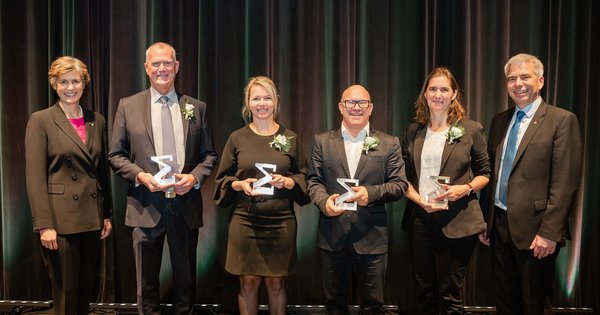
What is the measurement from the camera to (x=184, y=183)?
3.22 meters

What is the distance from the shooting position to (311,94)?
4.38 metres

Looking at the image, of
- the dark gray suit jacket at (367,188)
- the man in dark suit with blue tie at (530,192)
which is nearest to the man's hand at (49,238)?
the dark gray suit jacket at (367,188)

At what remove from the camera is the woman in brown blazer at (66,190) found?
3.10m

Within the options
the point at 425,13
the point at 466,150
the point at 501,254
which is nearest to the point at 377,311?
the point at 501,254

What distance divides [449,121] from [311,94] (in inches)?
54.4

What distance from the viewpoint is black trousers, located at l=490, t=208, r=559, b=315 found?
299 cm

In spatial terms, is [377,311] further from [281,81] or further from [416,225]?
[281,81]

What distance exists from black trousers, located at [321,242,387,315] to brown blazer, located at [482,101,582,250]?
2.96 feet

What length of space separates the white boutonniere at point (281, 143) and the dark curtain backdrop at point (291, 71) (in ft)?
3.39

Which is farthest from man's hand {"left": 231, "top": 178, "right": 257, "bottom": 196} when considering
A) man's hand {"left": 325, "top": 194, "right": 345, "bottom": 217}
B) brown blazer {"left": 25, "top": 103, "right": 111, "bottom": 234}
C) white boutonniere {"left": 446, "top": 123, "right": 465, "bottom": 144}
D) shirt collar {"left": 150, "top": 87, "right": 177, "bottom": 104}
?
white boutonniere {"left": 446, "top": 123, "right": 465, "bottom": 144}

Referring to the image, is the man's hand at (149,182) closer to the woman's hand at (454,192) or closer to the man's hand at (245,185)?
the man's hand at (245,185)

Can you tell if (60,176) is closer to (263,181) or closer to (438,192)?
(263,181)

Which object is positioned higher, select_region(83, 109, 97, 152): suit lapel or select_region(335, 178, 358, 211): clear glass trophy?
select_region(83, 109, 97, 152): suit lapel

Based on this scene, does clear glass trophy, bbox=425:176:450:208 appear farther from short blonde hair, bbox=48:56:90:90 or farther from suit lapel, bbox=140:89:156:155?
short blonde hair, bbox=48:56:90:90
